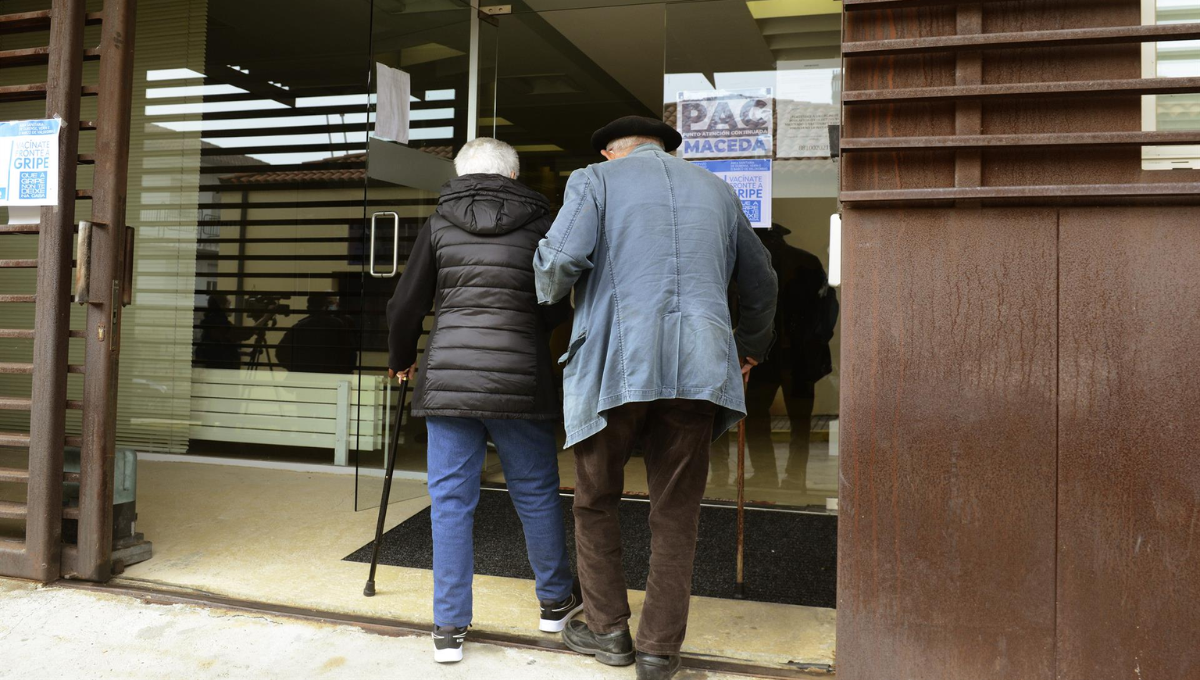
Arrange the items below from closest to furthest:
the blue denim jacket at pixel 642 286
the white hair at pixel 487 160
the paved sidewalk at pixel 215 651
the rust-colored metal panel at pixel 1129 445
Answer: the rust-colored metal panel at pixel 1129 445 → the blue denim jacket at pixel 642 286 → the paved sidewalk at pixel 215 651 → the white hair at pixel 487 160

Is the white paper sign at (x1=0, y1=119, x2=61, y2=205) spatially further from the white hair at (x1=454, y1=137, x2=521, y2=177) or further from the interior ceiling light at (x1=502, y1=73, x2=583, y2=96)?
the interior ceiling light at (x1=502, y1=73, x2=583, y2=96)

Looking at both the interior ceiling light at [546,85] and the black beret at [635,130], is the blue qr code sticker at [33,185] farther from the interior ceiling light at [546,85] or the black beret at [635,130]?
the interior ceiling light at [546,85]

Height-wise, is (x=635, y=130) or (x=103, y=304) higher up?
(x=635, y=130)

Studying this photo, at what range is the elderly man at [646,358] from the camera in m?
2.27

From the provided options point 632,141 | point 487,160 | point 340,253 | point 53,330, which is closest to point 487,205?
point 487,160

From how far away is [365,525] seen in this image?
13.2ft

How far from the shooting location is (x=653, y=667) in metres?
2.29

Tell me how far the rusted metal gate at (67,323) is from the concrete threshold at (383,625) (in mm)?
182

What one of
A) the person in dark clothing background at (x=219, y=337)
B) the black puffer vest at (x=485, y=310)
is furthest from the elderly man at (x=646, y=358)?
the person in dark clothing background at (x=219, y=337)

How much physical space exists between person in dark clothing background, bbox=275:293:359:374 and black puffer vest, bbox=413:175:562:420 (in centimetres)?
352

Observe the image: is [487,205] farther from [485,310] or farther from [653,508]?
[653,508]

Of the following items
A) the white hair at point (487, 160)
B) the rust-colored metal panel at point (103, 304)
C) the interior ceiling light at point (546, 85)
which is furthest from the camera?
the interior ceiling light at point (546, 85)

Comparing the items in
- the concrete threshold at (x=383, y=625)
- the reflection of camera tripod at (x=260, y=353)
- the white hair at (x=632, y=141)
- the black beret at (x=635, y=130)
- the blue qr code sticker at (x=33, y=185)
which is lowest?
the concrete threshold at (x=383, y=625)

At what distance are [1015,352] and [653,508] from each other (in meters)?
1.05
